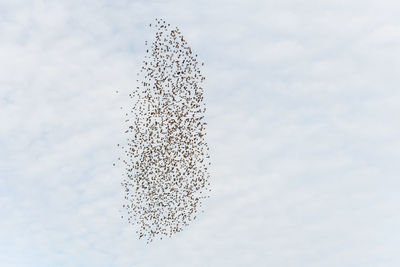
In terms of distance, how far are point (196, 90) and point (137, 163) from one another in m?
7.68

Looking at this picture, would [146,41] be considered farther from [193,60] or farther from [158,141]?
[158,141]

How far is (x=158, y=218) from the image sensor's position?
173 feet

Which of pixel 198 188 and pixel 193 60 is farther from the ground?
pixel 193 60

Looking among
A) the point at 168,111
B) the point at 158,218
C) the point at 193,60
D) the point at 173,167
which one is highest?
the point at 193,60

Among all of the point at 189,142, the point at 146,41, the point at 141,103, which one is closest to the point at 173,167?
the point at 189,142

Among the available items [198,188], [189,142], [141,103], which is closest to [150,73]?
[141,103]

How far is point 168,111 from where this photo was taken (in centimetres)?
5269

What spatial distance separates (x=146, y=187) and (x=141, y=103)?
6858mm

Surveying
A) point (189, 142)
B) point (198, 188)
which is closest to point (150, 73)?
point (189, 142)

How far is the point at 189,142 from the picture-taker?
53.0 m

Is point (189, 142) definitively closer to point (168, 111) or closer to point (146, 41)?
point (168, 111)

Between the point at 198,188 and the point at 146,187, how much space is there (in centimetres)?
428

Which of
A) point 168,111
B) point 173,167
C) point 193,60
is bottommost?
point 173,167

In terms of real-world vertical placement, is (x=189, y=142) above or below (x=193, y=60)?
below
